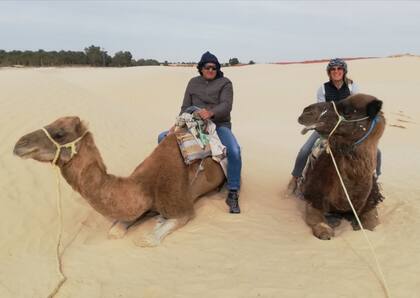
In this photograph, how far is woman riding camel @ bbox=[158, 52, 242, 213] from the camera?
20.5ft

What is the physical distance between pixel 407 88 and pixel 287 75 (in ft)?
26.3

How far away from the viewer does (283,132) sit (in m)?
14.8

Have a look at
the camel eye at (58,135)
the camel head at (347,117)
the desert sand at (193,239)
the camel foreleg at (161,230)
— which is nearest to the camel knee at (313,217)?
the desert sand at (193,239)

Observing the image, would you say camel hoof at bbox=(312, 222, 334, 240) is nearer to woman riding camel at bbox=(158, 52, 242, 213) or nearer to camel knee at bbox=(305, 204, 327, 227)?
camel knee at bbox=(305, 204, 327, 227)

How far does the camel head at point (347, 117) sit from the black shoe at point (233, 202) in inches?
70.6

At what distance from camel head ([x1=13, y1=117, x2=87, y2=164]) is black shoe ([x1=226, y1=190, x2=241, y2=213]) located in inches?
92.4

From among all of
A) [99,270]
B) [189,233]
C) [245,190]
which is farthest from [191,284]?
[245,190]

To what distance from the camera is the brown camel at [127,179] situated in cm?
453

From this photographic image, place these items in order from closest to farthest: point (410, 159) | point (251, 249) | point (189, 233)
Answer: point (251, 249)
point (189, 233)
point (410, 159)

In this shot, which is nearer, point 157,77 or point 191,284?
point 191,284

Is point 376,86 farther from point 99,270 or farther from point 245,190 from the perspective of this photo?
point 99,270

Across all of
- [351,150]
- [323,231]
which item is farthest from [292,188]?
[351,150]

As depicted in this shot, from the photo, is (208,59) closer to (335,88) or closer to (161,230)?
(335,88)

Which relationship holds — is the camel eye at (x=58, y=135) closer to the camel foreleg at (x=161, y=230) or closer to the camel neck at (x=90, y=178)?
the camel neck at (x=90, y=178)
